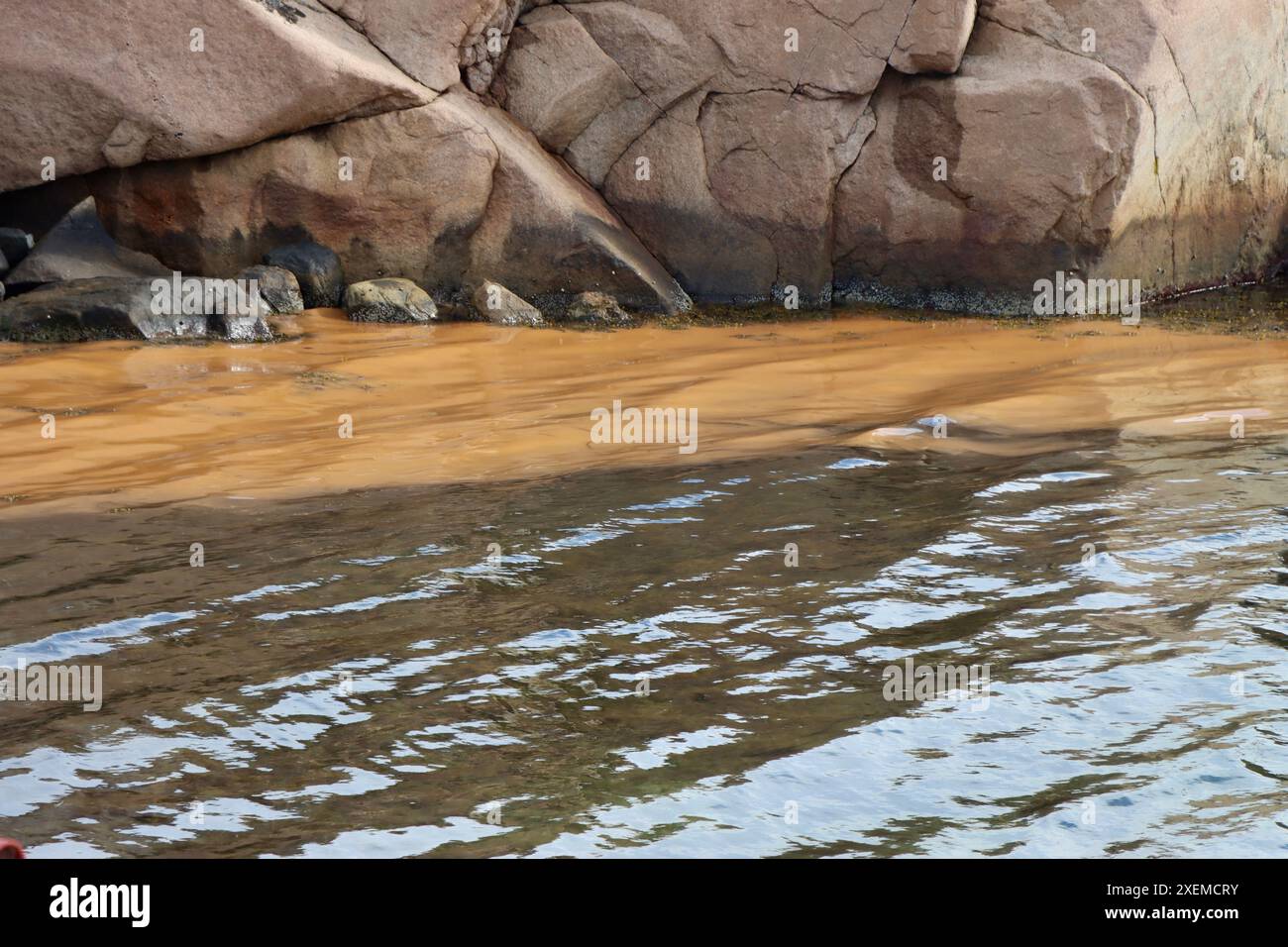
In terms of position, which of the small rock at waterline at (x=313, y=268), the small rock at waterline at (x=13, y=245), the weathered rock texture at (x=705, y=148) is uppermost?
the weathered rock texture at (x=705, y=148)

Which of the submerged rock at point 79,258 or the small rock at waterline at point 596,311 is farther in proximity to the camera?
the small rock at waterline at point 596,311

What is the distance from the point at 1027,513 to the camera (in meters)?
5.78

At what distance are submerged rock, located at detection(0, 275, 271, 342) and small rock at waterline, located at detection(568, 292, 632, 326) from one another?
2.31m

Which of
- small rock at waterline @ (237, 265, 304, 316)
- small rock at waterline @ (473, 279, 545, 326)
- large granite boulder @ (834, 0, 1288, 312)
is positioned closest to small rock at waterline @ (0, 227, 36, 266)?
small rock at waterline @ (237, 265, 304, 316)

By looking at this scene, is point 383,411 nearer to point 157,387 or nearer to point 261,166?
point 157,387

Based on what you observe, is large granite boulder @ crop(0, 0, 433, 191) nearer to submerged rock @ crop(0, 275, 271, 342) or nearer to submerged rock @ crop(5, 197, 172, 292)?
submerged rock @ crop(5, 197, 172, 292)

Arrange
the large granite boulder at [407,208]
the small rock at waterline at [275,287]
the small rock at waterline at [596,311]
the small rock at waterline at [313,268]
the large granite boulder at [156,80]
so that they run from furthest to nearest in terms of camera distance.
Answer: the small rock at waterline at [596,311]
the small rock at waterline at [313,268]
the large granite boulder at [407,208]
the small rock at waterline at [275,287]
the large granite boulder at [156,80]

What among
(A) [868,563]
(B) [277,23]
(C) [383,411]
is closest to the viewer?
(A) [868,563]

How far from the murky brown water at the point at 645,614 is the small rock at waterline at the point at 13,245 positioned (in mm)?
2014

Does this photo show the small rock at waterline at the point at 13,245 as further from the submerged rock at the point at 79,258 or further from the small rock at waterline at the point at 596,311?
the small rock at waterline at the point at 596,311

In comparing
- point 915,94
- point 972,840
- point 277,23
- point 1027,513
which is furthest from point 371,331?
point 972,840

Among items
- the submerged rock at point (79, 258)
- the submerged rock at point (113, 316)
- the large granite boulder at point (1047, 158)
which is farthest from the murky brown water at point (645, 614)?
the large granite boulder at point (1047, 158)

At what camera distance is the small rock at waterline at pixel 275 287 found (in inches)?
398

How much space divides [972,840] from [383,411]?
5201mm
